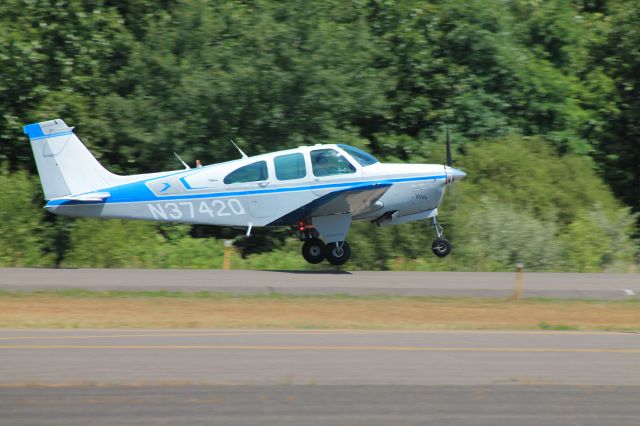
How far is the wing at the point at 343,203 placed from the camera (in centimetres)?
1783

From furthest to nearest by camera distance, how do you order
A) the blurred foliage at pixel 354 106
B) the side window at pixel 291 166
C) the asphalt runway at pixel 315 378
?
the blurred foliage at pixel 354 106 → the side window at pixel 291 166 → the asphalt runway at pixel 315 378

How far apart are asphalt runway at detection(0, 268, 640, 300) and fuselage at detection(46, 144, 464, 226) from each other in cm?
119

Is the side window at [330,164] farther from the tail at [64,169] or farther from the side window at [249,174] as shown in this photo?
the tail at [64,169]

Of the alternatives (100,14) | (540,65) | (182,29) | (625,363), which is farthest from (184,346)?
(540,65)

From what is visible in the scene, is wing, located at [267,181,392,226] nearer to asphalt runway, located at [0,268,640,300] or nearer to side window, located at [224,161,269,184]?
side window, located at [224,161,269,184]

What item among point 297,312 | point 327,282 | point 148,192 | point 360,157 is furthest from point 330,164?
point 297,312

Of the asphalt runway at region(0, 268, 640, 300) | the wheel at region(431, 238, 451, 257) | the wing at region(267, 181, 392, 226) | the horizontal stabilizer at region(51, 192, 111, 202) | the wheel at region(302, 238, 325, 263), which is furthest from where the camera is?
the wheel at region(302, 238, 325, 263)

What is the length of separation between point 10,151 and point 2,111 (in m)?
1.08

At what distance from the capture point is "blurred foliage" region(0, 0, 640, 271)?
21109 millimetres

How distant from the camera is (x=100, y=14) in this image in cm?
2536

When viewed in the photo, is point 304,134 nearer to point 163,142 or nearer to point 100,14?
point 163,142

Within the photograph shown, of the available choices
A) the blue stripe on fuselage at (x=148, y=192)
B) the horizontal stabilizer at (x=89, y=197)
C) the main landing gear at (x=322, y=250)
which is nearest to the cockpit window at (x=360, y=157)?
the blue stripe on fuselage at (x=148, y=192)

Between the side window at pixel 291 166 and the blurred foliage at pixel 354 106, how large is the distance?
294 centimetres

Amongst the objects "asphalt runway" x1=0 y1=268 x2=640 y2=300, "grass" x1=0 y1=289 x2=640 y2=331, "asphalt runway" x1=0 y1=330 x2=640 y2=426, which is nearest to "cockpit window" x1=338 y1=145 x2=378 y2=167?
"asphalt runway" x1=0 y1=268 x2=640 y2=300
